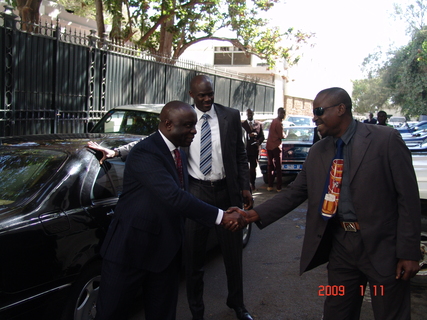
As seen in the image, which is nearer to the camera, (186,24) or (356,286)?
(356,286)

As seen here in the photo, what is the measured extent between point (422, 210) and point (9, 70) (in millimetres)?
8121

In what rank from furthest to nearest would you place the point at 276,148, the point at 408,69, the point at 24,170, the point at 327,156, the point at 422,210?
the point at 408,69, the point at 276,148, the point at 422,210, the point at 24,170, the point at 327,156

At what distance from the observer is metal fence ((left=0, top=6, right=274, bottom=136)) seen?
29.9ft

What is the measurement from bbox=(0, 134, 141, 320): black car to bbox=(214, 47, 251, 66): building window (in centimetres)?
3315

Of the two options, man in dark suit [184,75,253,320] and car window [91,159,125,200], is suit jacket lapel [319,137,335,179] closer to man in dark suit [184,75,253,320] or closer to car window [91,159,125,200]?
man in dark suit [184,75,253,320]

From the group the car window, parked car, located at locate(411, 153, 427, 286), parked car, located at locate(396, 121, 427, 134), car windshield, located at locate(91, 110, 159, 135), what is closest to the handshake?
the car window

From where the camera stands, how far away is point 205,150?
3.79m

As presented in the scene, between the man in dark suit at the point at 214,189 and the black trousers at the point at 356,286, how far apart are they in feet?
3.56

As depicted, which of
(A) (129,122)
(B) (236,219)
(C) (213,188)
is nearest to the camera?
(B) (236,219)

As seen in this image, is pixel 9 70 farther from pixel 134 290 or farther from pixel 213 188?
pixel 134 290

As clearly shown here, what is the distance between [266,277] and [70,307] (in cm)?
254

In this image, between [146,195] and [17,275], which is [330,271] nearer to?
[146,195]

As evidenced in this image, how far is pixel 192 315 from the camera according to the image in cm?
393

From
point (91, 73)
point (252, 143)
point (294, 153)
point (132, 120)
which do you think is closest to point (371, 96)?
point (294, 153)
